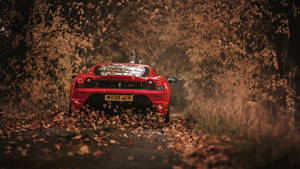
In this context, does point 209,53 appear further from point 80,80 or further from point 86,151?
point 86,151

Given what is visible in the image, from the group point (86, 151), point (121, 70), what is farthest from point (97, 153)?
point (121, 70)

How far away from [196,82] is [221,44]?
10596 mm

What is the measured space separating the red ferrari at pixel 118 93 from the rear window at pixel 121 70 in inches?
7.0

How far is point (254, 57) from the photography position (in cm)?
1154

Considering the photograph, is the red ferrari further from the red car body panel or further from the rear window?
the rear window

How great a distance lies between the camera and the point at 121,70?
775cm

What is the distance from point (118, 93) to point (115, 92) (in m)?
0.07

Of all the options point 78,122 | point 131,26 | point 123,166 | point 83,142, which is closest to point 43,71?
point 78,122

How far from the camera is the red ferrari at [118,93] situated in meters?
7.00

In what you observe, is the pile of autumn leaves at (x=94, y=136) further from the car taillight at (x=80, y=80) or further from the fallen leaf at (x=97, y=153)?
the car taillight at (x=80, y=80)

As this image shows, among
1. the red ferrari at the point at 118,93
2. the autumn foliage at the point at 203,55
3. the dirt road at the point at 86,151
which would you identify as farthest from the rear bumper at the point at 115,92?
the autumn foliage at the point at 203,55

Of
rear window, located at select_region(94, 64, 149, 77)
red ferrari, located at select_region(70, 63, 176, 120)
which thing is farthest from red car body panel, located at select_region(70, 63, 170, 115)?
rear window, located at select_region(94, 64, 149, 77)

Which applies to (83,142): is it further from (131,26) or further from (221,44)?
(131,26)

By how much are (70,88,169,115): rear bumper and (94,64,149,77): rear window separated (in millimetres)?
572
